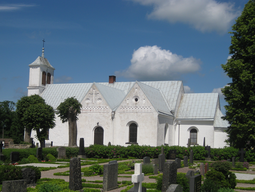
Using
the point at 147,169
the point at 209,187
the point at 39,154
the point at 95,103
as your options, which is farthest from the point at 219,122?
the point at 209,187

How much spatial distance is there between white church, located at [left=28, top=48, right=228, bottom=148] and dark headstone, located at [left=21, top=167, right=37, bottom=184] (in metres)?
19.4

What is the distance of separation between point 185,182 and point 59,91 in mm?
33774

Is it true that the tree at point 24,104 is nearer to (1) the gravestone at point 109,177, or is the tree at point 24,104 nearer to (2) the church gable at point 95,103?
(2) the church gable at point 95,103

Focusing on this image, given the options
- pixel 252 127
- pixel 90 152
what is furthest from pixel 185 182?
pixel 90 152

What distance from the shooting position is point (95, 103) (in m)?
33.4

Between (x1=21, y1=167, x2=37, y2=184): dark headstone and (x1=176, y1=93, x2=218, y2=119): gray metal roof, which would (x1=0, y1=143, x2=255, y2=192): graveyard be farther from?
(x1=176, y1=93, x2=218, y2=119): gray metal roof

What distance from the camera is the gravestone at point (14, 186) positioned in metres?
7.51

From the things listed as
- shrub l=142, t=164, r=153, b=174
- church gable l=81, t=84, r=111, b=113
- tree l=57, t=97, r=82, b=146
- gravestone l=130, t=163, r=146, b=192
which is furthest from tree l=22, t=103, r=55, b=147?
gravestone l=130, t=163, r=146, b=192

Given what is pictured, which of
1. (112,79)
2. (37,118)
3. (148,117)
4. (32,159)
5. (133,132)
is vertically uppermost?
(112,79)

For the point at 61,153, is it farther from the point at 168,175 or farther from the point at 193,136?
the point at 168,175

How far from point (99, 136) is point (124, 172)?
56.1 feet

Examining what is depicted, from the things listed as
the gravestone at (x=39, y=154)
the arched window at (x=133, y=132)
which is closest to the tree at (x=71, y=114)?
the arched window at (x=133, y=132)

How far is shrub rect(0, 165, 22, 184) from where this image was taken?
36.0ft

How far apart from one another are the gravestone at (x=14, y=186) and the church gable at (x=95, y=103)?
2495 cm
